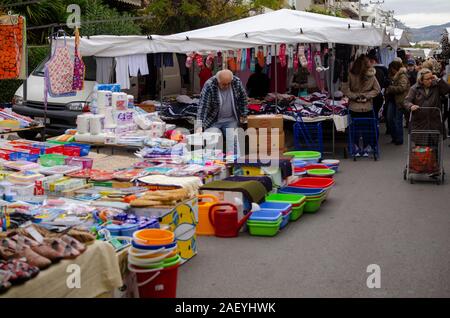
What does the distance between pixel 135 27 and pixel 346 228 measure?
57.8 feet

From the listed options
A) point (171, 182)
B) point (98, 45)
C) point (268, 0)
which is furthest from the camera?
point (268, 0)

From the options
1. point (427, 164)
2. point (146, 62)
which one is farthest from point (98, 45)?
point (427, 164)

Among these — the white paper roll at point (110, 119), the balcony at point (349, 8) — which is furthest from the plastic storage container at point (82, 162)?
the balcony at point (349, 8)

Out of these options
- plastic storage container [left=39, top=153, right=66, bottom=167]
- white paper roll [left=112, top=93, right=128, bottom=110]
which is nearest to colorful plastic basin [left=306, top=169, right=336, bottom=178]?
white paper roll [left=112, top=93, right=128, bottom=110]

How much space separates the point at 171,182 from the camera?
7336 millimetres

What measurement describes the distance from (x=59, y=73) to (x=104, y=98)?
1.06m

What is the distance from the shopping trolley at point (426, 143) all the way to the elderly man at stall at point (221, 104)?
113 inches

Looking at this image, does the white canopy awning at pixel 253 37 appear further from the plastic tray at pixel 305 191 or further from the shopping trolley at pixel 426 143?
the plastic tray at pixel 305 191

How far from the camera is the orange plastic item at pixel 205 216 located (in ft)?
25.0

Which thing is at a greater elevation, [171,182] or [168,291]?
[171,182]

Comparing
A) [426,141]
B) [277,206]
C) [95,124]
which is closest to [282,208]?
[277,206]

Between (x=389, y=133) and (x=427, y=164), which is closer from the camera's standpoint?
(x=427, y=164)

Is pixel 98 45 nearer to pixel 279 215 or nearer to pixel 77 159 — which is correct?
pixel 77 159

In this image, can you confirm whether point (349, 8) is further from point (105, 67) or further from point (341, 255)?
point (341, 255)
